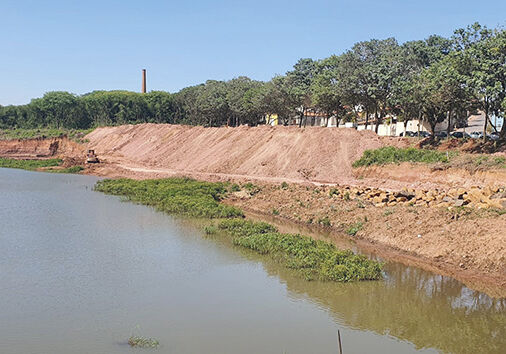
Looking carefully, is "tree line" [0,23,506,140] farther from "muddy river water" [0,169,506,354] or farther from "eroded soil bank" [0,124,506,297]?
"muddy river water" [0,169,506,354]

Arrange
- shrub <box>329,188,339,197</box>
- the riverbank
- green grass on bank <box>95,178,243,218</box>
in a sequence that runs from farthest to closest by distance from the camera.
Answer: shrub <box>329,188,339,197</box>, green grass on bank <box>95,178,243,218</box>, the riverbank

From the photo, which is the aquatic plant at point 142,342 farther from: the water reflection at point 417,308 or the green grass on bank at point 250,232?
the green grass on bank at point 250,232

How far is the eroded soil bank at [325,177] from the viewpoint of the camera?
18.8 m

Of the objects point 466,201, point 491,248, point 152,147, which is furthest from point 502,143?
point 152,147

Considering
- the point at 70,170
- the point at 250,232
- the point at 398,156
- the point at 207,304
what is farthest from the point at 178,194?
the point at 70,170

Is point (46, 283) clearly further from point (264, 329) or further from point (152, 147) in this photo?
point (152, 147)

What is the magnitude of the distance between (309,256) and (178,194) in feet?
58.2

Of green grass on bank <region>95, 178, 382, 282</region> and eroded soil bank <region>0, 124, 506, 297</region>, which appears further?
eroded soil bank <region>0, 124, 506, 297</region>

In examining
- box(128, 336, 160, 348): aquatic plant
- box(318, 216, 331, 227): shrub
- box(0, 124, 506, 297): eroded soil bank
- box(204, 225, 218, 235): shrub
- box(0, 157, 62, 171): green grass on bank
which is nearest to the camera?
box(128, 336, 160, 348): aquatic plant

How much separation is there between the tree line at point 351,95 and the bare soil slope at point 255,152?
16.8 feet

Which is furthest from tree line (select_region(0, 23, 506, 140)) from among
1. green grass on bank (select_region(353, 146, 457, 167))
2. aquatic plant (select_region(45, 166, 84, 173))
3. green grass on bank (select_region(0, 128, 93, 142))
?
aquatic plant (select_region(45, 166, 84, 173))

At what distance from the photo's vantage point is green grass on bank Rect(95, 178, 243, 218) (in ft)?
93.6

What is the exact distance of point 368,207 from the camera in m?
25.7

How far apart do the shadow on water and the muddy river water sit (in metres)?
0.03
